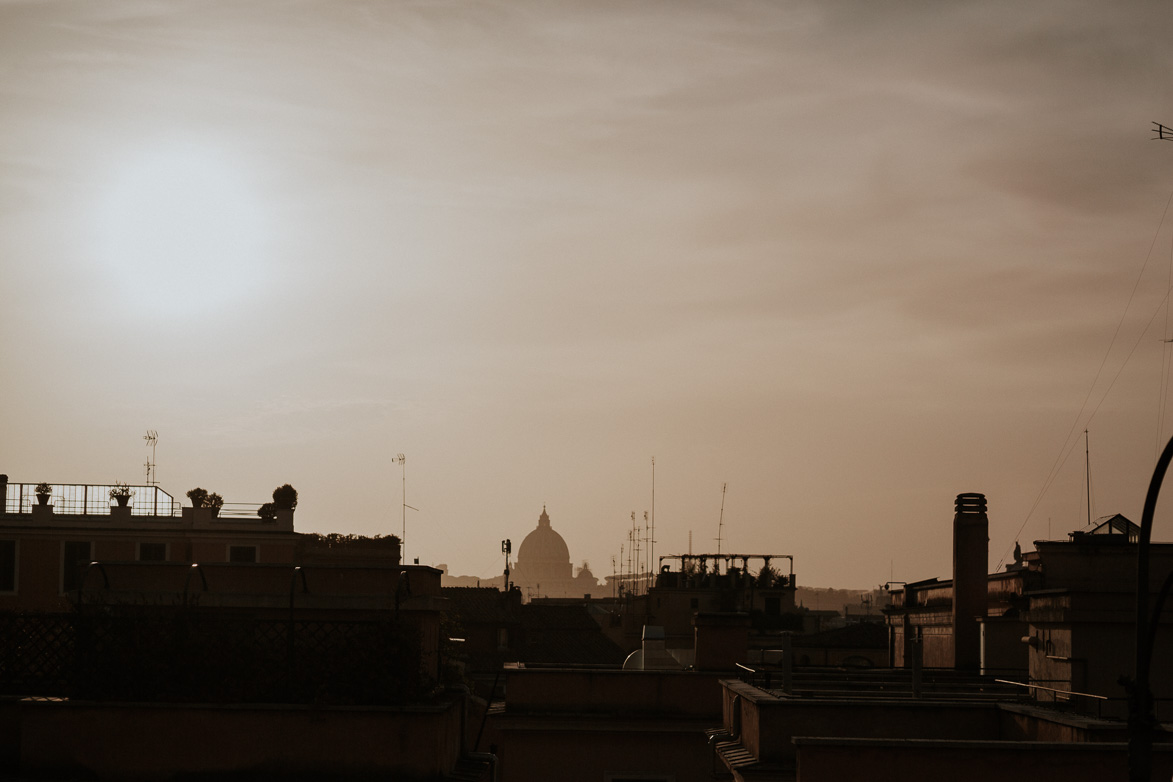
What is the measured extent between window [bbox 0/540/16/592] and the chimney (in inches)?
1267

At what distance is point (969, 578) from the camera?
106ft

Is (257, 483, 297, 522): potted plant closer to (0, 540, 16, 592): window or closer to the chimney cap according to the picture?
(0, 540, 16, 592): window

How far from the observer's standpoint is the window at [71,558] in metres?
45.9

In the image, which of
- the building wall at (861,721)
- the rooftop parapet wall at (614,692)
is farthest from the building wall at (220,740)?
the rooftop parapet wall at (614,692)

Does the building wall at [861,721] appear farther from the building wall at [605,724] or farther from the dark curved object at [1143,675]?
the dark curved object at [1143,675]

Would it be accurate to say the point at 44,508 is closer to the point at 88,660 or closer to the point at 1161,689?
the point at 88,660

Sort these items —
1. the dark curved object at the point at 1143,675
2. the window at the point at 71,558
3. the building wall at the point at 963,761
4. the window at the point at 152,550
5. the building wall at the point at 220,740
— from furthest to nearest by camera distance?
1. the window at the point at 152,550
2. the window at the point at 71,558
3. the building wall at the point at 220,740
4. the building wall at the point at 963,761
5. the dark curved object at the point at 1143,675

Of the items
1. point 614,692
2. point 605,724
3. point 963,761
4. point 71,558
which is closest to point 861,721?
point 963,761

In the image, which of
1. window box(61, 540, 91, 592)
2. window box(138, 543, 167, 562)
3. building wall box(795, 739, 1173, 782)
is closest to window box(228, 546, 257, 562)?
window box(138, 543, 167, 562)

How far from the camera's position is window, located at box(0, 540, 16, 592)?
149ft

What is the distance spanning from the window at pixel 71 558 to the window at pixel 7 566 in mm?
1620

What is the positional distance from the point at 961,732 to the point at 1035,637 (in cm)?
730

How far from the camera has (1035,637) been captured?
25781 mm

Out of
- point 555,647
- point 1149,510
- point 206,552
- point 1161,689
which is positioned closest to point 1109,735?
point 1149,510
